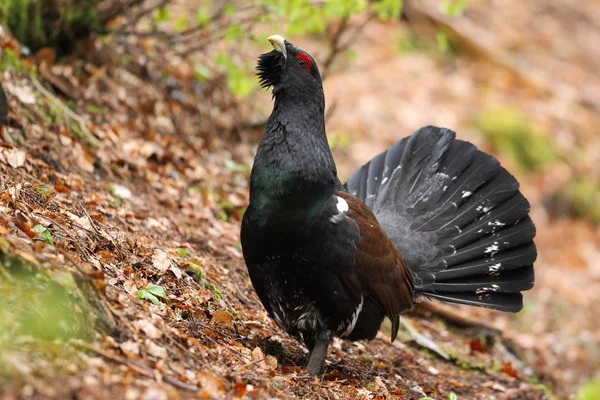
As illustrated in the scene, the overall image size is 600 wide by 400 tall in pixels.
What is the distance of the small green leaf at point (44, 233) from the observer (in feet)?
12.7

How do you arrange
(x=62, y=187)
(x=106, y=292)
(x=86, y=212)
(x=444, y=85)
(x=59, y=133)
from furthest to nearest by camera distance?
(x=444, y=85) → (x=59, y=133) → (x=62, y=187) → (x=86, y=212) → (x=106, y=292)

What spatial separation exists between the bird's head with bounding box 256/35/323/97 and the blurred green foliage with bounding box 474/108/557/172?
8604 millimetres

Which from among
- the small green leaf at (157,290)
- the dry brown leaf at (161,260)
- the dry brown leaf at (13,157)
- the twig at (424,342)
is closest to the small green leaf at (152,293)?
the small green leaf at (157,290)

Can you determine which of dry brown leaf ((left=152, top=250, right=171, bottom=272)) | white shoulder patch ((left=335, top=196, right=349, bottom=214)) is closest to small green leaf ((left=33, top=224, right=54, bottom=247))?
dry brown leaf ((left=152, top=250, right=171, bottom=272))

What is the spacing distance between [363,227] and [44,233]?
2.12 metres

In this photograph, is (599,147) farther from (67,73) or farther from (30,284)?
(30,284)

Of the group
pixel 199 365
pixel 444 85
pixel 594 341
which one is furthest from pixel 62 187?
pixel 444 85

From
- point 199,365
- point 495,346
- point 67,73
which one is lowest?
point 199,365

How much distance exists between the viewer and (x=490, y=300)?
19.2ft

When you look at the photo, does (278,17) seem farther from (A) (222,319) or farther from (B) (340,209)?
(A) (222,319)

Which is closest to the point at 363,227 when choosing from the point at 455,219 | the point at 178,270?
the point at 178,270

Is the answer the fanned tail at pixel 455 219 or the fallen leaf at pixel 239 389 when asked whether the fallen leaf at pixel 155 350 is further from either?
the fanned tail at pixel 455 219

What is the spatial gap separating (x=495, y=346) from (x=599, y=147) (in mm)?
7966

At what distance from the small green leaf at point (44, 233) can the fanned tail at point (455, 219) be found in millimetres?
2964
